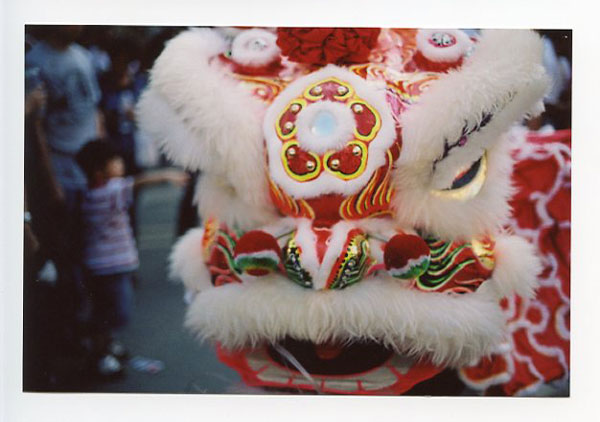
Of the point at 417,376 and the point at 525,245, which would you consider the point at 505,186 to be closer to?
the point at 525,245

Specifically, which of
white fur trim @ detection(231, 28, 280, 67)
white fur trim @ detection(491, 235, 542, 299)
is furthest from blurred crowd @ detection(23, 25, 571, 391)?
white fur trim @ detection(491, 235, 542, 299)

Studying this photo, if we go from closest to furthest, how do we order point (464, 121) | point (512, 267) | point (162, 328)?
1. point (464, 121)
2. point (512, 267)
3. point (162, 328)

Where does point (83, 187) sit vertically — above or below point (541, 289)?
above

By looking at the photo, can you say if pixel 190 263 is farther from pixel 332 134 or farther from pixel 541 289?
pixel 541 289

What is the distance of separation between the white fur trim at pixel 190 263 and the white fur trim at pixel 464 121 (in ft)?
1.13

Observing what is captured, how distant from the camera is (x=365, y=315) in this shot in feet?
4.06

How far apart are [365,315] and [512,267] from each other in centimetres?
26

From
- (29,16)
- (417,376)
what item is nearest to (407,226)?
(417,376)

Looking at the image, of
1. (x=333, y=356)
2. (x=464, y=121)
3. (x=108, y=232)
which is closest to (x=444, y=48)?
(x=464, y=121)

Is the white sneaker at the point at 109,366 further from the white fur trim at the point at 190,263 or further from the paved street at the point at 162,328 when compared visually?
the white fur trim at the point at 190,263

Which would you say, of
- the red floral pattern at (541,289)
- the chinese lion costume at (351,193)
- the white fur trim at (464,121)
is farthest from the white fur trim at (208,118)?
the red floral pattern at (541,289)

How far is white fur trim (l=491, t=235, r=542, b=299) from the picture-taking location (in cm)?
130

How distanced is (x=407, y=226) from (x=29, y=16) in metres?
0.70
